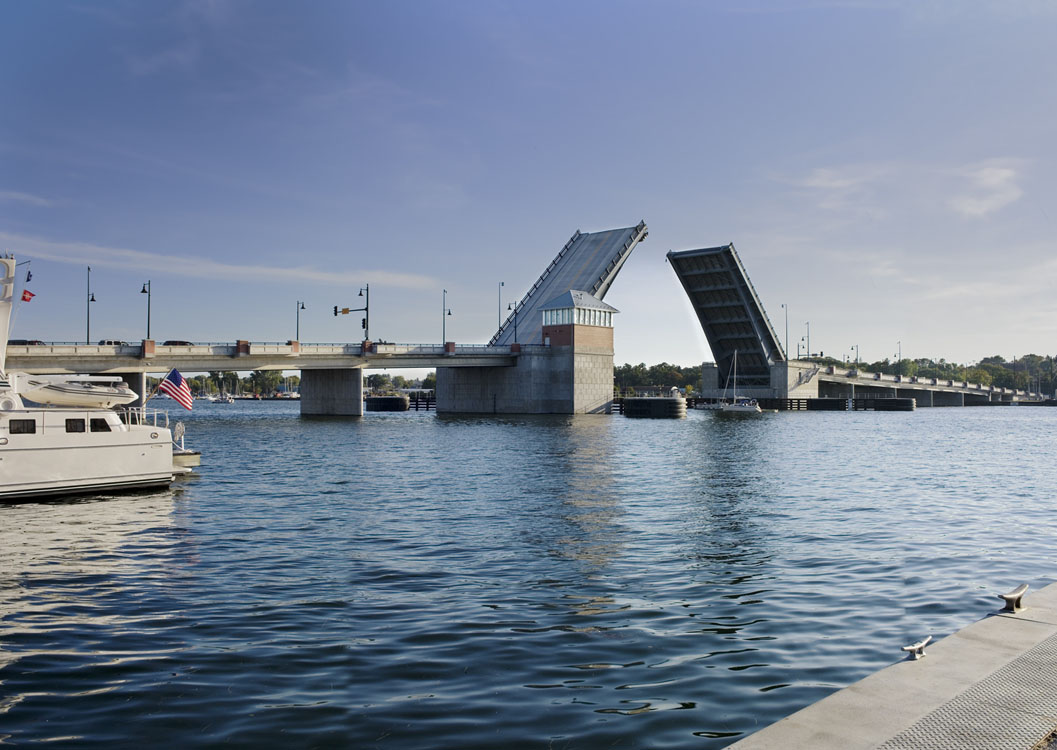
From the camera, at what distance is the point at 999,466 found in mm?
39188

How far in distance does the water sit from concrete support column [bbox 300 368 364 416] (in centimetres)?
6804

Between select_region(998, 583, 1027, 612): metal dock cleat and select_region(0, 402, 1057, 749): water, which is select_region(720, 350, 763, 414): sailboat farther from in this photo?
select_region(998, 583, 1027, 612): metal dock cleat

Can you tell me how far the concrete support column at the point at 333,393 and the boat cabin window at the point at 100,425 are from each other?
67553 millimetres

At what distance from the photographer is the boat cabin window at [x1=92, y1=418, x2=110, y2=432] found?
2644 cm

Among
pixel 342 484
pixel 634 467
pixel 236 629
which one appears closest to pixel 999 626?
pixel 236 629

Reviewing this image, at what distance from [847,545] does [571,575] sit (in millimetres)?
6526

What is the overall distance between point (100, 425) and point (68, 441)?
1136 millimetres

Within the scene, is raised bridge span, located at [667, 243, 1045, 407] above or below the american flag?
above

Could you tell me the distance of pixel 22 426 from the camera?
81.4 ft

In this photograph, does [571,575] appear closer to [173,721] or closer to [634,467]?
[173,721]

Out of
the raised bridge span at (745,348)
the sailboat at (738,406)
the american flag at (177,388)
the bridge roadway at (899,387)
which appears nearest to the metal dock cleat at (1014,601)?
the american flag at (177,388)

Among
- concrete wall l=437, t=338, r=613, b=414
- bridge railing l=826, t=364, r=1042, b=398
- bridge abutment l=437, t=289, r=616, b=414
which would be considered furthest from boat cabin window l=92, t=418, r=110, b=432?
bridge railing l=826, t=364, r=1042, b=398

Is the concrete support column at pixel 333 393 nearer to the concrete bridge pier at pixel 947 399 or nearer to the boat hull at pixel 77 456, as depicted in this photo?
the boat hull at pixel 77 456

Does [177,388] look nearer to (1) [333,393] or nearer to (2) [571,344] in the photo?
(1) [333,393]
